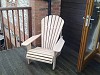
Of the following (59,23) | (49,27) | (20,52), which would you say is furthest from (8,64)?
(59,23)

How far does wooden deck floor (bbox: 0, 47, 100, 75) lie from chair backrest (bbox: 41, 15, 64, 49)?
0.43 metres

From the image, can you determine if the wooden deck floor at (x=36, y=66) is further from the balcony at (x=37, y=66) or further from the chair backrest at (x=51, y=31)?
the chair backrest at (x=51, y=31)

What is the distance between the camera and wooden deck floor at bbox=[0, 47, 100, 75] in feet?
7.76

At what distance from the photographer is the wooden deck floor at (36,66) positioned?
237cm

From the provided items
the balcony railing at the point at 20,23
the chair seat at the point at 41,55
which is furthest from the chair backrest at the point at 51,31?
the balcony railing at the point at 20,23

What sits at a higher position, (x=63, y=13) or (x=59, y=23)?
(x=63, y=13)

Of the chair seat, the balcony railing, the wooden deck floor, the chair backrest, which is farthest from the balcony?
the balcony railing

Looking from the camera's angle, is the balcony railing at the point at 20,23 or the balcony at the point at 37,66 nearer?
the balcony at the point at 37,66

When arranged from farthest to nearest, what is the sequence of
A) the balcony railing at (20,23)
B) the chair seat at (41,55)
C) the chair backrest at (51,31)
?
1. the balcony railing at (20,23)
2. the chair backrest at (51,31)
3. the chair seat at (41,55)

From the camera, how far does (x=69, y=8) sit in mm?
3156

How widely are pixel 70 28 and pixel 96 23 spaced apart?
0.79 m

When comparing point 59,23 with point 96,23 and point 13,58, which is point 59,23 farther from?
point 13,58

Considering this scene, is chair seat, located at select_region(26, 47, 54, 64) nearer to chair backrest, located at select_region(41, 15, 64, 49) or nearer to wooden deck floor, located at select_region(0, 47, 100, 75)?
wooden deck floor, located at select_region(0, 47, 100, 75)

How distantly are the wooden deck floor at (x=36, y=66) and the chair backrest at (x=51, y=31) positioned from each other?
43 cm
